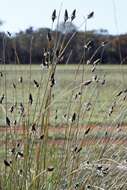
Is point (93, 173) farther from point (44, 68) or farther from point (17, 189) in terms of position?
point (44, 68)

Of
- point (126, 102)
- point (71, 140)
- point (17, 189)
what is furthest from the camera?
point (126, 102)

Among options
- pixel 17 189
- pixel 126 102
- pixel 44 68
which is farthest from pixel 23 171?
pixel 126 102

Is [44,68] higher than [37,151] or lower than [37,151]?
higher

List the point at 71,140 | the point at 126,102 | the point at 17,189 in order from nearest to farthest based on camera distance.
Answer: the point at 17,189 → the point at 71,140 → the point at 126,102

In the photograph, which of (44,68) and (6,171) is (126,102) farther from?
(6,171)

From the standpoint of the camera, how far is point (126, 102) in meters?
3.78

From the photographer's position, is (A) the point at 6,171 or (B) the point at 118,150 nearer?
(A) the point at 6,171

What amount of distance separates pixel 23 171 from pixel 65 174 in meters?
0.26

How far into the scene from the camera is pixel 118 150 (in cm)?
353

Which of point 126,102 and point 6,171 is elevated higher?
point 126,102

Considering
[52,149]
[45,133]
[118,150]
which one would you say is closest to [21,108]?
[45,133]

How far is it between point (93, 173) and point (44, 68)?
684mm

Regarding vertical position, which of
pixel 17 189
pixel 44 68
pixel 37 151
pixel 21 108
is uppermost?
pixel 44 68

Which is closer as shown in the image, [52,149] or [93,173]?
[93,173]
